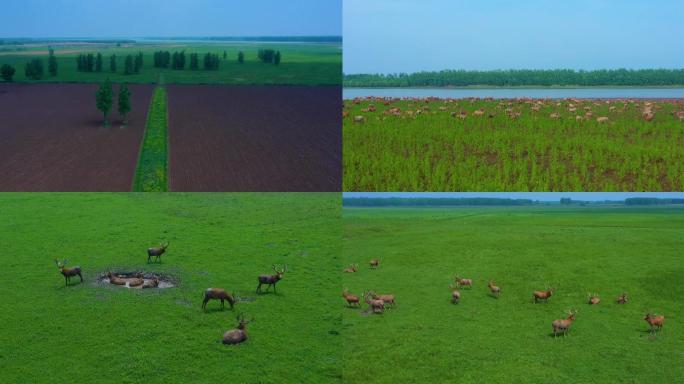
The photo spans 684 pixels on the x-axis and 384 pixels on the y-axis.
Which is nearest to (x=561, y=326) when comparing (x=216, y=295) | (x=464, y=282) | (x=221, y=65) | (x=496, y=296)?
(x=496, y=296)

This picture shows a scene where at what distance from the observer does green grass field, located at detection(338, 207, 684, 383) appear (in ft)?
51.1

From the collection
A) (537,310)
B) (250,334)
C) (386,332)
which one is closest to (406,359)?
(386,332)

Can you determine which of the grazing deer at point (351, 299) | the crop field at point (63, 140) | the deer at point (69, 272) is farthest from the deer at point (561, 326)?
the crop field at point (63, 140)

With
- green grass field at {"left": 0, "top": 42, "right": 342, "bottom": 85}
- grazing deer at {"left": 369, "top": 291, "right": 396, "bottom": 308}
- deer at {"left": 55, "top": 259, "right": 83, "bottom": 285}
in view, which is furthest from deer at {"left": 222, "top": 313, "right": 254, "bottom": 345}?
green grass field at {"left": 0, "top": 42, "right": 342, "bottom": 85}

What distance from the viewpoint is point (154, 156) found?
36.2 m

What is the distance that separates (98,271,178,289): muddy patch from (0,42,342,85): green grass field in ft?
107

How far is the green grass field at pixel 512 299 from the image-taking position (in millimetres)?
15570

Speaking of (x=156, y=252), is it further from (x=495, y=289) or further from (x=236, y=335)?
(x=495, y=289)

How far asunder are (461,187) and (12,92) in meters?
36.5

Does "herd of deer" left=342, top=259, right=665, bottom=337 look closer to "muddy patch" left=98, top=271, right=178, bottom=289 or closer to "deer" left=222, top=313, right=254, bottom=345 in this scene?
"deer" left=222, top=313, right=254, bottom=345

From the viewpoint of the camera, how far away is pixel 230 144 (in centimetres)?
3978

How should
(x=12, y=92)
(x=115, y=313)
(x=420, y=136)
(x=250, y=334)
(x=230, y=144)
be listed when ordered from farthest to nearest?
1. (x=12, y=92)
2. (x=230, y=144)
3. (x=420, y=136)
4. (x=115, y=313)
5. (x=250, y=334)

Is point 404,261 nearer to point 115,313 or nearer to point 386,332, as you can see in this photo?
point 386,332

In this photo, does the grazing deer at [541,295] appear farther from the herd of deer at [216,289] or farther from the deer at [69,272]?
the deer at [69,272]
